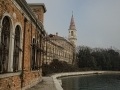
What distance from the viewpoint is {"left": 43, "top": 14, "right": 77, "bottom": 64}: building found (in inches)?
2094

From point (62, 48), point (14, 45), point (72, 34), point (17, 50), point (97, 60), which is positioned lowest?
point (17, 50)

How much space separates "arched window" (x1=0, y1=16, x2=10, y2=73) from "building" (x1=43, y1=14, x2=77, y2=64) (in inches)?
1421

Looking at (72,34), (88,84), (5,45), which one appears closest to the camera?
(5,45)

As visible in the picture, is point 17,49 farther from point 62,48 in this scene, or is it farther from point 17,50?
point 62,48

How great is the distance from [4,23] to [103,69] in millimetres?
72146

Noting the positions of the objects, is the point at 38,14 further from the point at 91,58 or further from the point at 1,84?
the point at 91,58

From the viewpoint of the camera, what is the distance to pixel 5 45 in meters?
9.59

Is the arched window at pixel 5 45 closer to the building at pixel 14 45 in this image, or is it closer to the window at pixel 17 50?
the building at pixel 14 45

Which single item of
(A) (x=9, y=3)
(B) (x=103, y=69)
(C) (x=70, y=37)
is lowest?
(B) (x=103, y=69)

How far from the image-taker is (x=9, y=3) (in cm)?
955

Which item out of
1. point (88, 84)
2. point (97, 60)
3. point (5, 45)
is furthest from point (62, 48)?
point (5, 45)

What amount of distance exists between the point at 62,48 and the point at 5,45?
5989 centimetres

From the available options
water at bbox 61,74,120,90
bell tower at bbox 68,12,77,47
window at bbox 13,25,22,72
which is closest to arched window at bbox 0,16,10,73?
window at bbox 13,25,22,72

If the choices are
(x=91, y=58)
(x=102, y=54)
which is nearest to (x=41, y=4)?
(x=91, y=58)
